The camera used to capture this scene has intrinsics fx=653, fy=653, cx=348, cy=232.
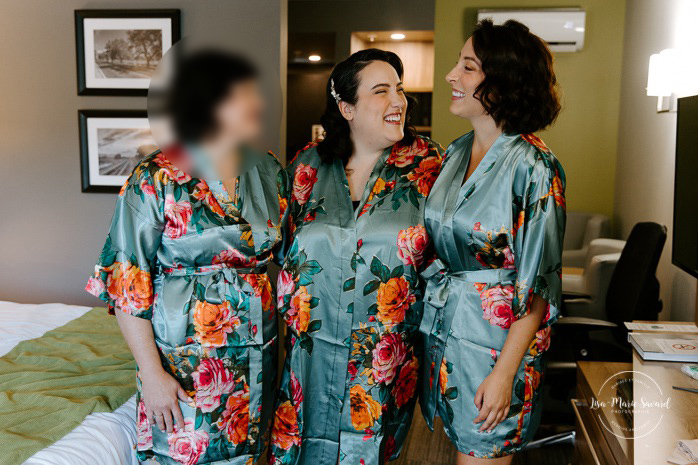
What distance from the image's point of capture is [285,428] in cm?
166

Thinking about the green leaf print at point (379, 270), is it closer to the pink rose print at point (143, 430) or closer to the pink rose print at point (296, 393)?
the pink rose print at point (296, 393)

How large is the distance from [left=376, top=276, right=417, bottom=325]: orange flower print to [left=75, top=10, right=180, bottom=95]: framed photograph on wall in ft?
5.98

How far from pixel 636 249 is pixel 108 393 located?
2.05 metres

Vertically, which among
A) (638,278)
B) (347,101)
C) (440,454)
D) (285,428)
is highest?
(347,101)

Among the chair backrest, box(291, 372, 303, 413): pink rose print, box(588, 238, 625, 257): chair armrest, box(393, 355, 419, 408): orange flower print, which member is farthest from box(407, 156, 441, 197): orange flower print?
box(588, 238, 625, 257): chair armrest

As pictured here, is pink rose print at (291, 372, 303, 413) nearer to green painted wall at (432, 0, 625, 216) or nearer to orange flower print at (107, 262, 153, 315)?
orange flower print at (107, 262, 153, 315)

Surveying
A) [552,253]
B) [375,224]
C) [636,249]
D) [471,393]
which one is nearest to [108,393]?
[375,224]

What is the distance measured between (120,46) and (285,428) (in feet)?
6.71

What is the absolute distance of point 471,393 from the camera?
149 cm

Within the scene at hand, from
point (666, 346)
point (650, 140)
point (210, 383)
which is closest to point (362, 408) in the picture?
point (210, 383)

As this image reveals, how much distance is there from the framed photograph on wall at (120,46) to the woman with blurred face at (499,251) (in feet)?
5.91

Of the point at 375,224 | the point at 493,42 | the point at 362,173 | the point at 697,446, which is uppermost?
the point at 493,42

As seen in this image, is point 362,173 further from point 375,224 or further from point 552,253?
point 552,253

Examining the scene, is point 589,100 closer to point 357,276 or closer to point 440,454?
point 440,454
